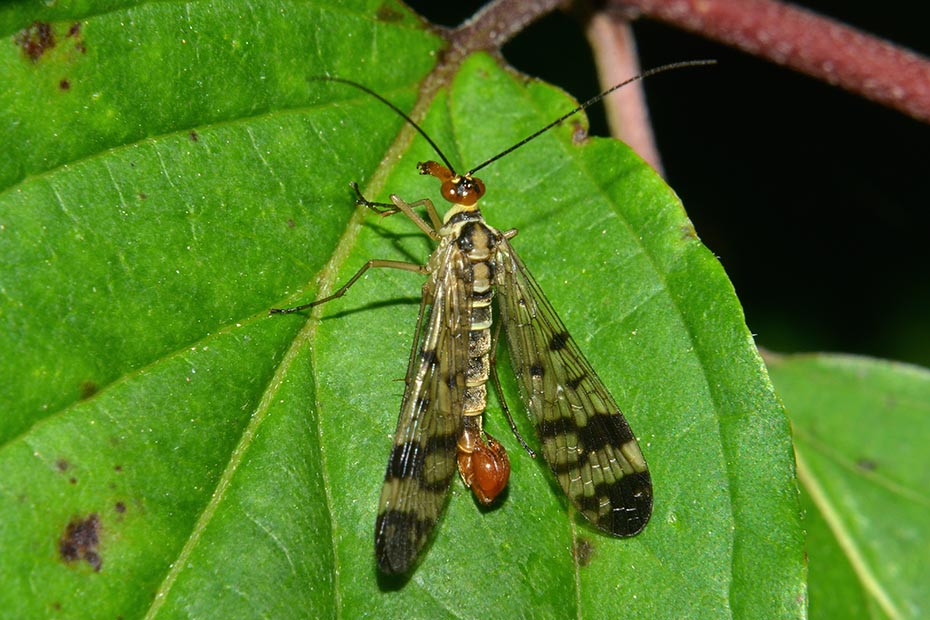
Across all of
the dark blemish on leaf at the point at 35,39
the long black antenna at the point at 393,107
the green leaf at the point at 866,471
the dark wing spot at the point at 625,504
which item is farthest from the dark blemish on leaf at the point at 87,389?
the green leaf at the point at 866,471

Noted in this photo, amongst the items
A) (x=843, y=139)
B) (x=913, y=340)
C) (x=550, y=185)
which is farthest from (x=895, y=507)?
(x=550, y=185)

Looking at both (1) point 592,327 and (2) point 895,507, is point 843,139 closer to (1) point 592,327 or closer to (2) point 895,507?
(2) point 895,507

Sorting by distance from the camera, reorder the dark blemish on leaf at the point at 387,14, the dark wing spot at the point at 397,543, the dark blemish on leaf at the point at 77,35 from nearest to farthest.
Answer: the dark blemish on leaf at the point at 77,35
the dark wing spot at the point at 397,543
the dark blemish on leaf at the point at 387,14

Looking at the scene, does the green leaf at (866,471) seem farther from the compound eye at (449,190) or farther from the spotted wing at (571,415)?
the compound eye at (449,190)

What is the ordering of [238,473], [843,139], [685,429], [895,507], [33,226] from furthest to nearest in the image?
[843,139] → [895,507] → [685,429] → [238,473] → [33,226]

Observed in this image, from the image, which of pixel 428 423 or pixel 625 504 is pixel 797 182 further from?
pixel 428 423

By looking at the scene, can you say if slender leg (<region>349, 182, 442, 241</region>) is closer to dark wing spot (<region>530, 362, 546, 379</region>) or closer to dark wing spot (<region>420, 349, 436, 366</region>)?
dark wing spot (<region>420, 349, 436, 366</region>)

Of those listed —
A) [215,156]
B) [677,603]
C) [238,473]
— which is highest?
[215,156]

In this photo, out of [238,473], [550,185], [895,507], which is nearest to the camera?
[238,473]
